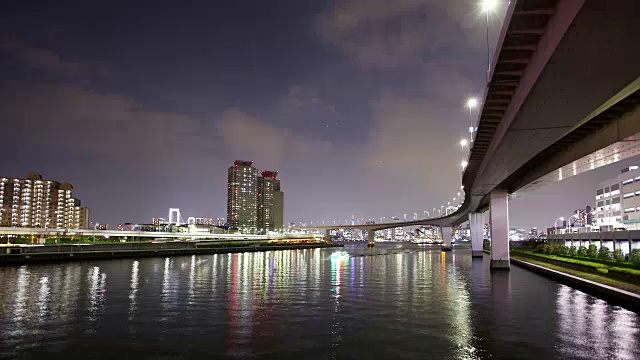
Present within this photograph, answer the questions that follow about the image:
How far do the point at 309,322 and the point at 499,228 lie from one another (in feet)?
137

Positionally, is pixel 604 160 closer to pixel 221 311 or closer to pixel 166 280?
pixel 221 311

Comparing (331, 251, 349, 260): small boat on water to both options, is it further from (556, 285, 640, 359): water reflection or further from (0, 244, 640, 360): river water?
(556, 285, 640, 359): water reflection

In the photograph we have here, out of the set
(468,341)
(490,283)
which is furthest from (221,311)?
(490,283)

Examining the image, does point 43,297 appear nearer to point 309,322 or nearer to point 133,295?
point 133,295

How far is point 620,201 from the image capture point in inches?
5221

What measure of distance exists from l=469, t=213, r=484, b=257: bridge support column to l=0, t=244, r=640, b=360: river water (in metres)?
60.0

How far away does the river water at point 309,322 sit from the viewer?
56.0 ft

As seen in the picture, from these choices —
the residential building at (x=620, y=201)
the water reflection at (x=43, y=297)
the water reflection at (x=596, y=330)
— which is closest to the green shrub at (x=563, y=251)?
the water reflection at (x=596, y=330)

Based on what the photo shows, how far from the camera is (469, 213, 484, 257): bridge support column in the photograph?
95.9 metres

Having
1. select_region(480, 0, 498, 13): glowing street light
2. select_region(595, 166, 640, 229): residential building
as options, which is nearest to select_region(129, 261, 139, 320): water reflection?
select_region(480, 0, 498, 13): glowing street light

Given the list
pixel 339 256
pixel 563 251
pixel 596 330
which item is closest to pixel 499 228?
pixel 563 251

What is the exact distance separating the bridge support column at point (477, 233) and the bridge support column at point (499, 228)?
1498 inches

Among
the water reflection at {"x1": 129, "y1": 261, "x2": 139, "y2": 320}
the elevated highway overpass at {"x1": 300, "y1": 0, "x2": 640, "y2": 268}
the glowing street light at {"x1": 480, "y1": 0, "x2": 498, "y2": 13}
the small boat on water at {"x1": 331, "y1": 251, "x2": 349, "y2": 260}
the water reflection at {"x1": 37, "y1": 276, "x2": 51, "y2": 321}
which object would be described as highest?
the glowing street light at {"x1": 480, "y1": 0, "x2": 498, "y2": 13}

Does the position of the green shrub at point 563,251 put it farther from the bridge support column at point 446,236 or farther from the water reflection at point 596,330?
the bridge support column at point 446,236
